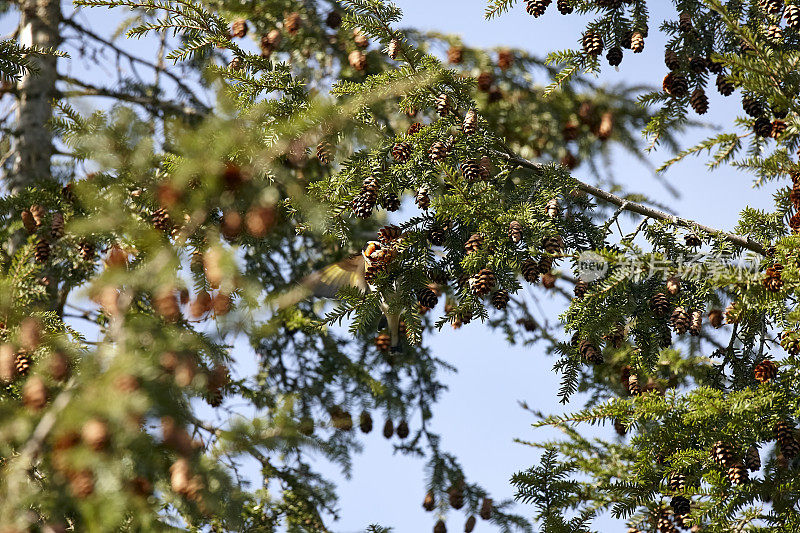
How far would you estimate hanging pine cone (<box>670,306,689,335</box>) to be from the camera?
2.70 meters

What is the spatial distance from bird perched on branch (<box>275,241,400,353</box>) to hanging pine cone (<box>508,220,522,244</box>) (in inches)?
17.7

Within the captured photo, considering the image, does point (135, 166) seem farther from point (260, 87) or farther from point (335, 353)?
point (335, 353)

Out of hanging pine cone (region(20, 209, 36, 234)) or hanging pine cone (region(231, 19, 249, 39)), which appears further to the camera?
hanging pine cone (region(231, 19, 249, 39))

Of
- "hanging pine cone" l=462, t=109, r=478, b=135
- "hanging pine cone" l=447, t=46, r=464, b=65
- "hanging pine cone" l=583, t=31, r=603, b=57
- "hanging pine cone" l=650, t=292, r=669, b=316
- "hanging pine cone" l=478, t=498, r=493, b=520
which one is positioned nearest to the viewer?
"hanging pine cone" l=650, t=292, r=669, b=316

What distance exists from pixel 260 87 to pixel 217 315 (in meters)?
1.26

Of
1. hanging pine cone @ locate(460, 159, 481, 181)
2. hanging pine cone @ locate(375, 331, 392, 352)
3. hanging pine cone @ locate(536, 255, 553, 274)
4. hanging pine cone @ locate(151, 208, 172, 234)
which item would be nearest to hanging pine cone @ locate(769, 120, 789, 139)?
hanging pine cone @ locate(536, 255, 553, 274)

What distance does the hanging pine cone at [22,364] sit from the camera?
2.91 metres

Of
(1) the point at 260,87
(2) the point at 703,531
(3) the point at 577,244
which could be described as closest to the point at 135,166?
(1) the point at 260,87

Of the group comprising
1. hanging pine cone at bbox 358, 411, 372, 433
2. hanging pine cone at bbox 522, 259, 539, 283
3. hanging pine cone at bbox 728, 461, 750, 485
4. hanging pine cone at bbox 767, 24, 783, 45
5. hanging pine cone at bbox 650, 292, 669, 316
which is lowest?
hanging pine cone at bbox 728, 461, 750, 485

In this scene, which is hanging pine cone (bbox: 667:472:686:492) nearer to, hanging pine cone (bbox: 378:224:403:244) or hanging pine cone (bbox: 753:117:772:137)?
hanging pine cone (bbox: 378:224:403:244)

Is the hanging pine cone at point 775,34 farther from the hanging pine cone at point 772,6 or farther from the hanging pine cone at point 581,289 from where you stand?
the hanging pine cone at point 581,289

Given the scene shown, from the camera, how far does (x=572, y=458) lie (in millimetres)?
2896

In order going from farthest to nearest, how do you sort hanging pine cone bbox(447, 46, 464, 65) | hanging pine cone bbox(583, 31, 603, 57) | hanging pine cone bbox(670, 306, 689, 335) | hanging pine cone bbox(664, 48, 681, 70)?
hanging pine cone bbox(447, 46, 464, 65) → hanging pine cone bbox(664, 48, 681, 70) → hanging pine cone bbox(583, 31, 603, 57) → hanging pine cone bbox(670, 306, 689, 335)

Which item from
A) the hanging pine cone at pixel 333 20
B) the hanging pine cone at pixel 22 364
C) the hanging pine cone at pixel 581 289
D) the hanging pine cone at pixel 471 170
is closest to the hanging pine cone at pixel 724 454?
the hanging pine cone at pixel 581 289
